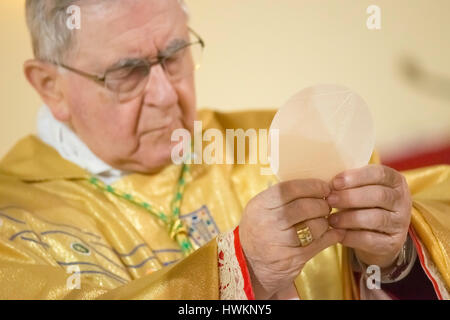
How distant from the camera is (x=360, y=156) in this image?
108cm

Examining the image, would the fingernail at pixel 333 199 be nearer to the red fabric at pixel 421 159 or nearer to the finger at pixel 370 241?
the finger at pixel 370 241

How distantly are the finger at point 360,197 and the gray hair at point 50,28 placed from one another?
2.12 feet

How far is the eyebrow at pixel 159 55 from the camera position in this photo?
1.41 metres

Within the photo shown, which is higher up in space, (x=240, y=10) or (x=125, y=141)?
(x=240, y=10)

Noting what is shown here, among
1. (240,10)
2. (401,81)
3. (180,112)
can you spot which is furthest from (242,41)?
(401,81)

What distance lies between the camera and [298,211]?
1052mm

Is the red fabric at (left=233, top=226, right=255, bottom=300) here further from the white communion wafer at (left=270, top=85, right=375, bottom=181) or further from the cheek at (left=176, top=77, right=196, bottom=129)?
the cheek at (left=176, top=77, right=196, bottom=129)

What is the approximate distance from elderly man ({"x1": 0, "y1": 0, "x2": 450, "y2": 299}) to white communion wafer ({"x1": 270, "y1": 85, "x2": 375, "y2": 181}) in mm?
29

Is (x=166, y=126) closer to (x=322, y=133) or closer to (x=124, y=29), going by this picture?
(x=124, y=29)

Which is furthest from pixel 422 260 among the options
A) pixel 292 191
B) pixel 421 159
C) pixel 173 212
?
pixel 421 159

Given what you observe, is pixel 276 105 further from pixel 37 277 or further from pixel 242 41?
pixel 37 277

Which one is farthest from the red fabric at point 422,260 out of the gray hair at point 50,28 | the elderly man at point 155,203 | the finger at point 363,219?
the gray hair at point 50,28

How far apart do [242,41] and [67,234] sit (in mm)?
808

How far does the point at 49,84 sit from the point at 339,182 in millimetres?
801
